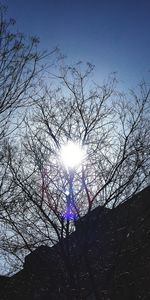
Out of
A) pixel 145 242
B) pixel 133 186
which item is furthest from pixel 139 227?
pixel 133 186

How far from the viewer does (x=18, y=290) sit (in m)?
12.7

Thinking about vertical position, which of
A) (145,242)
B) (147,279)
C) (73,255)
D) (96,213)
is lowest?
(147,279)

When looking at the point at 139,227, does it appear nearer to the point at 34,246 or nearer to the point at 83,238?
the point at 83,238

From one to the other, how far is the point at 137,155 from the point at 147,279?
168 inches

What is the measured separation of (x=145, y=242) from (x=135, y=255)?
62 centimetres

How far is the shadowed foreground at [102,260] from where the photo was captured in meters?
10.1

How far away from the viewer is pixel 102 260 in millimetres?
11133

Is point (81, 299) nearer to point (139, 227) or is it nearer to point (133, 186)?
point (139, 227)

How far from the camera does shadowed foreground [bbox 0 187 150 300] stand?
33.0 feet

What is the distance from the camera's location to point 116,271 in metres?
10.4

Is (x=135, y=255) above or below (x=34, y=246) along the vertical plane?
below

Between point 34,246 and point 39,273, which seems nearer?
point 34,246

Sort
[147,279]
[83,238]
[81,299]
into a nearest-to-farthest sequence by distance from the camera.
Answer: [81,299] → [83,238] → [147,279]

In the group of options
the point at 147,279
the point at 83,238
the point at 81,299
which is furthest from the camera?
the point at 147,279
